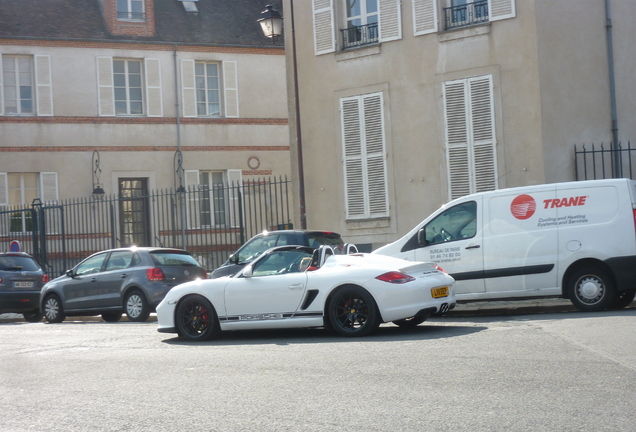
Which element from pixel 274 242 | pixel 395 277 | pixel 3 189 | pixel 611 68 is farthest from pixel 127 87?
pixel 395 277

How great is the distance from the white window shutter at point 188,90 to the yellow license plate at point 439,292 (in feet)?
74.6

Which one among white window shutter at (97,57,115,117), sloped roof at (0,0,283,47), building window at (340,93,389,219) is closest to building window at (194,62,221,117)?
sloped roof at (0,0,283,47)

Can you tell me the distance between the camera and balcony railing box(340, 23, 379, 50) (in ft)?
67.4

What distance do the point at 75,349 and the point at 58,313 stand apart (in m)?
6.93

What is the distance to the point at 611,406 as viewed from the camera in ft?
19.5

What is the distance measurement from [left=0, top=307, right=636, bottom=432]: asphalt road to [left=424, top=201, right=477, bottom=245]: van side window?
217 cm

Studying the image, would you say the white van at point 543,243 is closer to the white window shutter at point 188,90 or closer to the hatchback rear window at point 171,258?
the hatchback rear window at point 171,258

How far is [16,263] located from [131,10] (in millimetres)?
15357

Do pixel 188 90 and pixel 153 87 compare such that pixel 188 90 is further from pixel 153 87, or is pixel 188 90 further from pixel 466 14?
pixel 466 14

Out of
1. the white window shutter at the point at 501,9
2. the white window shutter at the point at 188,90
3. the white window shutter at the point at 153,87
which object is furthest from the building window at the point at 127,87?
the white window shutter at the point at 501,9

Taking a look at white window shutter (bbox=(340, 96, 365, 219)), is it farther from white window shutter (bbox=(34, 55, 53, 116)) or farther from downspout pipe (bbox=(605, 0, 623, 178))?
white window shutter (bbox=(34, 55, 53, 116))

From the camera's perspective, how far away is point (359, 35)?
20844mm

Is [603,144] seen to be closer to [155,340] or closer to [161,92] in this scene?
[155,340]

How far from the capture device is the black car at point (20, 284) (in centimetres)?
1930
